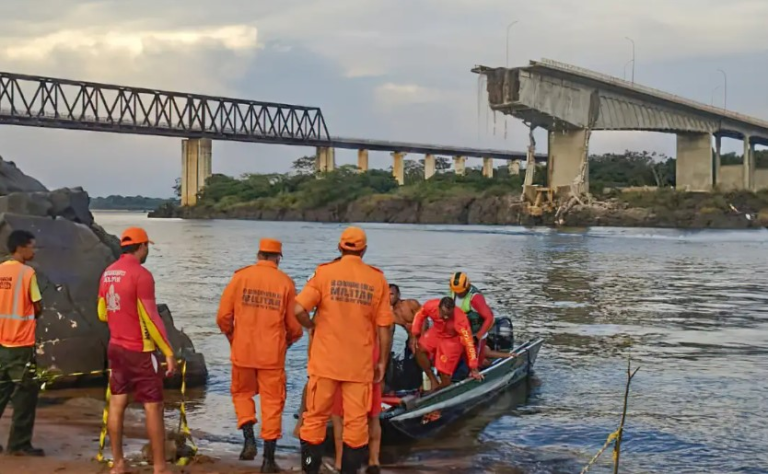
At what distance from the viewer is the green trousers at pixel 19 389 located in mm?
7664

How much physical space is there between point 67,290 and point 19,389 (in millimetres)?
4664

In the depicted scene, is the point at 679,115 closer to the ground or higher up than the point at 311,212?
higher up

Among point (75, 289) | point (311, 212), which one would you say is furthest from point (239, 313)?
point (311, 212)

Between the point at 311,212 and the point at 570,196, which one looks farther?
the point at 311,212

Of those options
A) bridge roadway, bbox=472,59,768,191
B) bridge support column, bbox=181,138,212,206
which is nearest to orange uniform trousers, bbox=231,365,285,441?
bridge roadway, bbox=472,59,768,191

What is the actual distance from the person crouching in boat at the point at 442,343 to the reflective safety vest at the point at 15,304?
4654 millimetres

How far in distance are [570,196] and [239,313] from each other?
84.5 meters

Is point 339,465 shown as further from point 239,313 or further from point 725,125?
point 725,125

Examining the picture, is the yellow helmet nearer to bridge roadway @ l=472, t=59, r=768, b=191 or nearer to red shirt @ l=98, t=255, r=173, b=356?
red shirt @ l=98, t=255, r=173, b=356

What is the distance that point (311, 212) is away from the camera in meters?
134

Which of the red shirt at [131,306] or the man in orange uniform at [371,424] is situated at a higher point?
the red shirt at [131,306]

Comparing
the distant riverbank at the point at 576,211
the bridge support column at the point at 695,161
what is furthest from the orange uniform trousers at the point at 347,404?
the bridge support column at the point at 695,161

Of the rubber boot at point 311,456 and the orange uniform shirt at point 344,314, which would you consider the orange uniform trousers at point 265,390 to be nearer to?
the rubber boot at point 311,456

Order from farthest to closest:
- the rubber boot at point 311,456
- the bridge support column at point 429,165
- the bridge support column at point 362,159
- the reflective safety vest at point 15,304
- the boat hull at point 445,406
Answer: the bridge support column at point 429,165 < the bridge support column at point 362,159 < the boat hull at point 445,406 < the reflective safety vest at point 15,304 < the rubber boot at point 311,456
